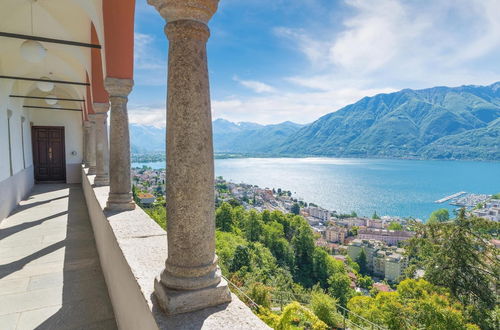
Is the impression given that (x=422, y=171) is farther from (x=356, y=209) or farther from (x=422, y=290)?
(x=422, y=290)

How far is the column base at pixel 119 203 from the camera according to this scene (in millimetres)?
3799

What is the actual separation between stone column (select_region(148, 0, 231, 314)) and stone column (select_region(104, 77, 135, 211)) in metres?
2.63

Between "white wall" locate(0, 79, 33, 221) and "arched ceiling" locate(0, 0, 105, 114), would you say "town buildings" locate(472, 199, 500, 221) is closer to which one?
"arched ceiling" locate(0, 0, 105, 114)

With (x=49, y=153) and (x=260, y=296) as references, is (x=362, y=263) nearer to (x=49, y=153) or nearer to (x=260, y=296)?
(x=260, y=296)

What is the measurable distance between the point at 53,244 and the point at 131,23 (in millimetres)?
3709

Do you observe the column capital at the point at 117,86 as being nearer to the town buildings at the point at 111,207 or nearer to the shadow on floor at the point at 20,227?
the town buildings at the point at 111,207

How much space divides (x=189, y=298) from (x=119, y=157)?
2923mm

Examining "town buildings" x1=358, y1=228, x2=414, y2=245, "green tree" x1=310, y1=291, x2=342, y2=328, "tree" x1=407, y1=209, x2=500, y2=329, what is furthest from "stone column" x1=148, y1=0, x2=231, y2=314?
"town buildings" x1=358, y1=228, x2=414, y2=245

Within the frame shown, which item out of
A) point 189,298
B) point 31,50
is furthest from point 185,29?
point 31,50

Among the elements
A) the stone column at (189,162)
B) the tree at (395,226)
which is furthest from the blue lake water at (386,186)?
the stone column at (189,162)

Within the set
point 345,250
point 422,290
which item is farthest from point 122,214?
point 345,250

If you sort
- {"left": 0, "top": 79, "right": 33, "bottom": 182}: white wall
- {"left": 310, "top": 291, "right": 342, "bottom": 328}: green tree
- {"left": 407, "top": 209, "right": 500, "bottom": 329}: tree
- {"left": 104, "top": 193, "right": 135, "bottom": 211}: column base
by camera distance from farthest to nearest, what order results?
{"left": 310, "top": 291, "right": 342, "bottom": 328}: green tree, {"left": 407, "top": 209, "right": 500, "bottom": 329}: tree, {"left": 0, "top": 79, "right": 33, "bottom": 182}: white wall, {"left": 104, "top": 193, "right": 135, "bottom": 211}: column base

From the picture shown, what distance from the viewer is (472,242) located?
49.4 ft

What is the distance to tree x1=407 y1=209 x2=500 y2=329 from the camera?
14.7m
